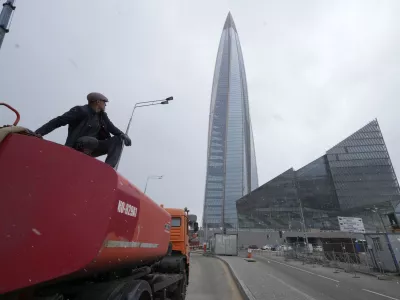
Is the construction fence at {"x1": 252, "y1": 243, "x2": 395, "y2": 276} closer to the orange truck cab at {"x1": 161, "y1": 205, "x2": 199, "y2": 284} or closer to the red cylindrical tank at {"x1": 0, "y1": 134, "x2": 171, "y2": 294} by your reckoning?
the orange truck cab at {"x1": 161, "y1": 205, "x2": 199, "y2": 284}

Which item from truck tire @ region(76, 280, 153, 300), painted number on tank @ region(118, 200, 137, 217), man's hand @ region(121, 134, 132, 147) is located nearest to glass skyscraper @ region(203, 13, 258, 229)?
truck tire @ region(76, 280, 153, 300)

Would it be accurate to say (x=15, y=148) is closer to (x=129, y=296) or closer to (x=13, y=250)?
(x=13, y=250)

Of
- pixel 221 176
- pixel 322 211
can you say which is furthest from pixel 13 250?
pixel 221 176

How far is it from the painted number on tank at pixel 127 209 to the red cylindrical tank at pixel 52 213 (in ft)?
0.08

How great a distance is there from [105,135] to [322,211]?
80.9 meters

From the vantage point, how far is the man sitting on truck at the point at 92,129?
2.66 m

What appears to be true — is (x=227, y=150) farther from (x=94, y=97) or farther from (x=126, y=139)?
(x=94, y=97)

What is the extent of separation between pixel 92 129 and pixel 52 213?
1.43 m

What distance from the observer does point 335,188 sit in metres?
72.8

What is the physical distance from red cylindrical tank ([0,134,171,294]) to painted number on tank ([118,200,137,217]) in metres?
0.02

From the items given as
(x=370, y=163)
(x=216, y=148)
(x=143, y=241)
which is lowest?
(x=143, y=241)

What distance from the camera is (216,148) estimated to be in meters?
130

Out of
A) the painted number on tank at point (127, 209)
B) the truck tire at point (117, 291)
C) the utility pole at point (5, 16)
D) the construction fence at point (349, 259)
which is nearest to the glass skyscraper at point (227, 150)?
the construction fence at point (349, 259)

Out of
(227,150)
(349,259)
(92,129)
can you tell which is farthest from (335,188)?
(92,129)
